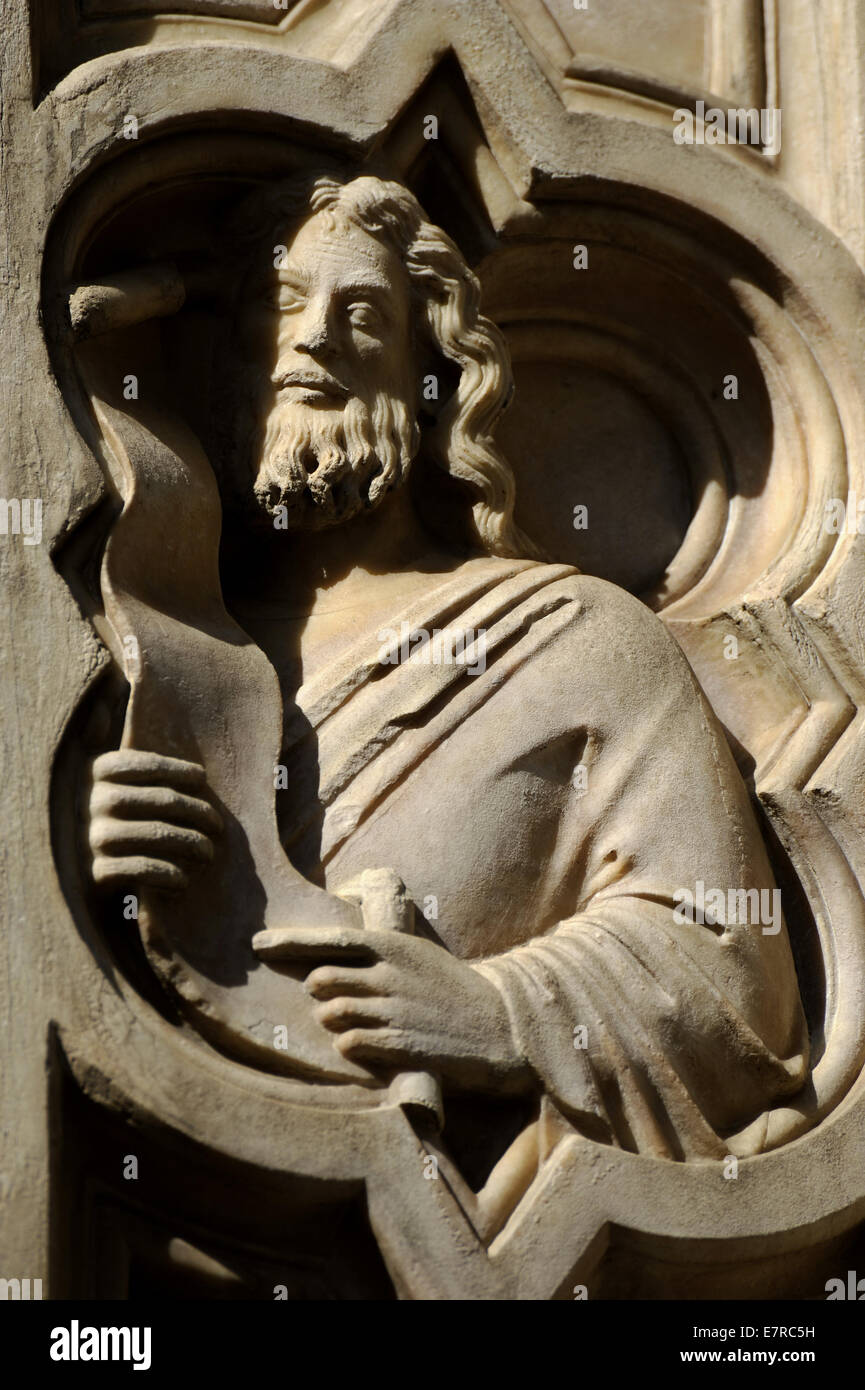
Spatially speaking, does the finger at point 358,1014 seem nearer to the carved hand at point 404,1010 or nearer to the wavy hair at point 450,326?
the carved hand at point 404,1010

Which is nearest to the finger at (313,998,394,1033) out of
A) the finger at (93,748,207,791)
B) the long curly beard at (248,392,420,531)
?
the finger at (93,748,207,791)

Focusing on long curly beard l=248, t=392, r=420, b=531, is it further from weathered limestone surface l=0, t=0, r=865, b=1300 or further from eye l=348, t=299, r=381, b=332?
eye l=348, t=299, r=381, b=332

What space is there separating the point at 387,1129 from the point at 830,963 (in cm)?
134

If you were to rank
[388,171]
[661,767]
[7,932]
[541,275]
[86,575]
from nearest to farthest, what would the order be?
[7,932]
[86,575]
[661,767]
[388,171]
[541,275]

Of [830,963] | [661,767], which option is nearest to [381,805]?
[661,767]

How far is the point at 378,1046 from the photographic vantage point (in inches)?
174

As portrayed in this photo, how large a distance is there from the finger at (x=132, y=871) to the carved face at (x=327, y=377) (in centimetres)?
115

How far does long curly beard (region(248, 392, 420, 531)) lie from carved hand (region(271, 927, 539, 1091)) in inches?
46.0

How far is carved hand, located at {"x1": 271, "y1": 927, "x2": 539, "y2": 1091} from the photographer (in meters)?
4.43

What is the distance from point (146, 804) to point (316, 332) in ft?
4.46

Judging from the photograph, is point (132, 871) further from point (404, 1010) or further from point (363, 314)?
point (363, 314)

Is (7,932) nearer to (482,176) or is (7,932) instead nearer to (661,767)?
(661,767)

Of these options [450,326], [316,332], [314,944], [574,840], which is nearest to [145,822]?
[314,944]

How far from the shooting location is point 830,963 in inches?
204
